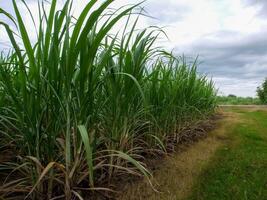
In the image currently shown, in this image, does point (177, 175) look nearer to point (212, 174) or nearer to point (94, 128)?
point (212, 174)

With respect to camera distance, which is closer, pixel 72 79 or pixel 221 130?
pixel 72 79

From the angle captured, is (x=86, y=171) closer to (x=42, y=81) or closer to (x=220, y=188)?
(x=42, y=81)

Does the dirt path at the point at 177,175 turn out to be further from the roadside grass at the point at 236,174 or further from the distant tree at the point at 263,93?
the distant tree at the point at 263,93

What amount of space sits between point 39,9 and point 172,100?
1330mm

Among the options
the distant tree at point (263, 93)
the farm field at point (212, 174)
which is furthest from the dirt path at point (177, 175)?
the distant tree at point (263, 93)

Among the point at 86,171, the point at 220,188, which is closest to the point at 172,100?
the point at 220,188

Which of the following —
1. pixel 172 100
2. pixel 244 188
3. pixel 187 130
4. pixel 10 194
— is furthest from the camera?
pixel 187 130

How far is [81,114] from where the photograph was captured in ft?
3.32

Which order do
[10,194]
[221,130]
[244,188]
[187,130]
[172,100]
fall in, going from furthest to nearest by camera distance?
[221,130] → [187,130] → [172,100] → [244,188] → [10,194]

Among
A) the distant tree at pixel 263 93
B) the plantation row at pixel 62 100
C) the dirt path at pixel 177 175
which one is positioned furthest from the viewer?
the distant tree at pixel 263 93

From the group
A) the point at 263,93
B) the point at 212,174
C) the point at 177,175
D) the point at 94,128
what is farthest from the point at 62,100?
the point at 263,93

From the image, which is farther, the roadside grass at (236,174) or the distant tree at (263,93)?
the distant tree at (263,93)

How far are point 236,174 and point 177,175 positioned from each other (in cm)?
41

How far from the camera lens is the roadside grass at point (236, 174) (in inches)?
52.2
